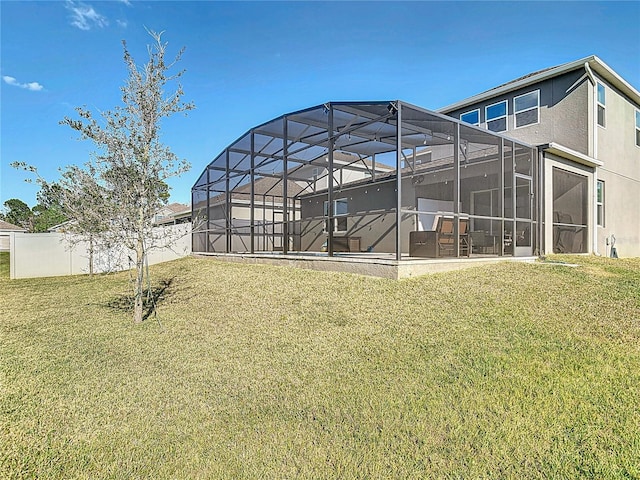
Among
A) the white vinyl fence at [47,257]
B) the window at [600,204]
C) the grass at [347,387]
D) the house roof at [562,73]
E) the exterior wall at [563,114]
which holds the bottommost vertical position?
the grass at [347,387]

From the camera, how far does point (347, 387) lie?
11.7 ft

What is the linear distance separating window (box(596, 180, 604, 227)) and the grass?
6843 mm

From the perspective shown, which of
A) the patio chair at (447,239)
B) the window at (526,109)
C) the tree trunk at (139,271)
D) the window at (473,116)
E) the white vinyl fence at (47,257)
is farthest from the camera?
the window at (473,116)

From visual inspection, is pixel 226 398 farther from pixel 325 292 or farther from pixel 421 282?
pixel 421 282

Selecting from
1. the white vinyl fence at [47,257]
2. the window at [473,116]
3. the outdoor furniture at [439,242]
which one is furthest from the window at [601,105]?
the white vinyl fence at [47,257]

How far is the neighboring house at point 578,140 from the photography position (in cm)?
1088

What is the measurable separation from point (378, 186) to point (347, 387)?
10160 mm

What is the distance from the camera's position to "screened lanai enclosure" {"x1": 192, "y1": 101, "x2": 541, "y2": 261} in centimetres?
852

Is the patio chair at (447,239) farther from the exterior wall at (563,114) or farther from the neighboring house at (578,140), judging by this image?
the exterior wall at (563,114)

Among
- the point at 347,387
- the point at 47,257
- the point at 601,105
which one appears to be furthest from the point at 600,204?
the point at 47,257

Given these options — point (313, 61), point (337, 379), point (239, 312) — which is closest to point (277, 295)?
point (239, 312)

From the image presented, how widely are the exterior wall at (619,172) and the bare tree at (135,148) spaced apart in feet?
40.5

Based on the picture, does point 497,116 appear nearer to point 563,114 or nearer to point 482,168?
point 563,114

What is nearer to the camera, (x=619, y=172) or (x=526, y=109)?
(x=526, y=109)
